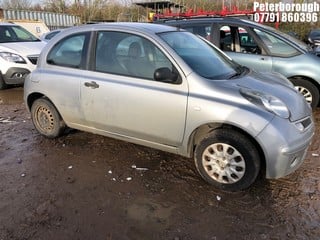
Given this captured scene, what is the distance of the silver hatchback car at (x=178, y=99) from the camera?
351 cm

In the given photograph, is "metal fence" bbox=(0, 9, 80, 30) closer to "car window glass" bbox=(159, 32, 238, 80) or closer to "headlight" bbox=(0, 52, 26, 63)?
"headlight" bbox=(0, 52, 26, 63)

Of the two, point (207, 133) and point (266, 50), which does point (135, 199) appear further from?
point (266, 50)

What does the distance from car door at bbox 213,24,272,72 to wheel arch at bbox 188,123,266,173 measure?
9.91 feet

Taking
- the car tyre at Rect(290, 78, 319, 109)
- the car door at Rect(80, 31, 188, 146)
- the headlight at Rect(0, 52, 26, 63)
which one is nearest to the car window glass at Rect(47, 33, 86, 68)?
the car door at Rect(80, 31, 188, 146)

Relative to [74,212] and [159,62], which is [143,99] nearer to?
[159,62]

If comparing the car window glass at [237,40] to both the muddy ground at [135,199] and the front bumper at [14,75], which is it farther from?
the front bumper at [14,75]

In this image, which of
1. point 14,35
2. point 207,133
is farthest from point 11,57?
point 207,133

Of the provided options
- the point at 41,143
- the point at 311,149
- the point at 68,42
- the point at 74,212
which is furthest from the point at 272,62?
the point at 74,212

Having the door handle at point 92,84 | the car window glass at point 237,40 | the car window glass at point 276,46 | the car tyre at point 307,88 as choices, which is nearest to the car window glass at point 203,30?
the car window glass at point 237,40

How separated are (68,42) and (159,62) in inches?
59.0

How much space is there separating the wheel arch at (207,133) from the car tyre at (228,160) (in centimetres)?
4

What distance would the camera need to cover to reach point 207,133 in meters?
3.77

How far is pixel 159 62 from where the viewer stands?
13.0 ft

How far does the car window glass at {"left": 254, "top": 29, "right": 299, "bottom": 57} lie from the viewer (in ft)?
21.1
